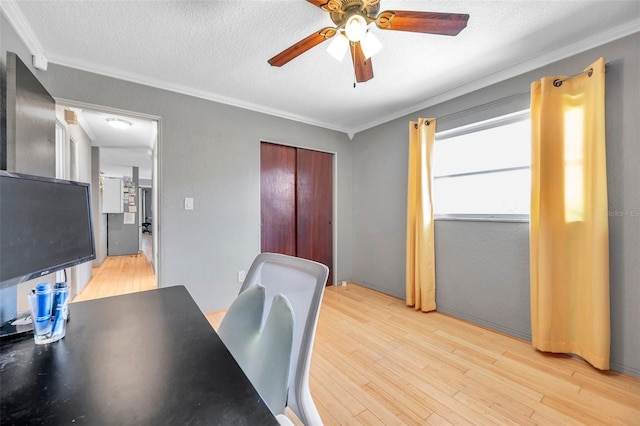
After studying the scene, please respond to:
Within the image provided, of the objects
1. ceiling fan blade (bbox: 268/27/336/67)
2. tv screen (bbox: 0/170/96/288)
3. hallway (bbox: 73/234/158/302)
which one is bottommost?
hallway (bbox: 73/234/158/302)

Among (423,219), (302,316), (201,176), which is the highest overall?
(201,176)

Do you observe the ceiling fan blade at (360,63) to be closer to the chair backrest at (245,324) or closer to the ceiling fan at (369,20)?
the ceiling fan at (369,20)

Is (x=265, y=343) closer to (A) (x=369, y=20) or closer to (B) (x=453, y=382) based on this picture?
(B) (x=453, y=382)

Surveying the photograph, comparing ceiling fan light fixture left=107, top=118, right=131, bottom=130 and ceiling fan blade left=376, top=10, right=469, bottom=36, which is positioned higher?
ceiling fan light fixture left=107, top=118, right=131, bottom=130

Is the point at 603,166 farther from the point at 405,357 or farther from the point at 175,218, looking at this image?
the point at 175,218

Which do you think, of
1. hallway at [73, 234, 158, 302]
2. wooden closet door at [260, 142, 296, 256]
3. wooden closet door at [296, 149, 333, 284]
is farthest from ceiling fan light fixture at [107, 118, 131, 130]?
wooden closet door at [296, 149, 333, 284]

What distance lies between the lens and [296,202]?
3.51 metres

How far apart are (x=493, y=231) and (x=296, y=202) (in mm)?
2279

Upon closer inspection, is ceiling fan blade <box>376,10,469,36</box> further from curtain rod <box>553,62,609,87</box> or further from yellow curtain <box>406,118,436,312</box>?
yellow curtain <box>406,118,436,312</box>

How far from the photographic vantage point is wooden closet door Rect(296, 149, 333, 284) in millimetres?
3543

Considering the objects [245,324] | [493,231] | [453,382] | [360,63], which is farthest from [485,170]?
[245,324]

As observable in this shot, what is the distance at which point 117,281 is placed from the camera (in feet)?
13.4

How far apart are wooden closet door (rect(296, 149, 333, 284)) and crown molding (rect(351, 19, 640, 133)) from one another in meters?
1.35

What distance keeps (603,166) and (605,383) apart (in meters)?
1.43
